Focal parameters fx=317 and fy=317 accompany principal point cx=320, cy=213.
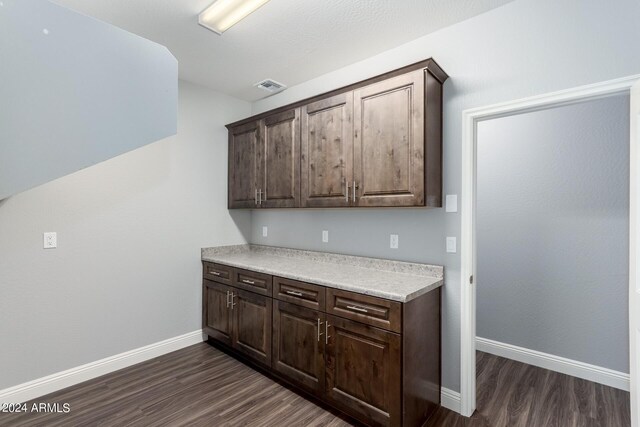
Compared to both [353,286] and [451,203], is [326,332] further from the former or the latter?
[451,203]

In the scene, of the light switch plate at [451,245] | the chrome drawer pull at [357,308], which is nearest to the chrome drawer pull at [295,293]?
the chrome drawer pull at [357,308]

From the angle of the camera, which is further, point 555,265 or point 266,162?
point 266,162

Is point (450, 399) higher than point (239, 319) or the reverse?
the reverse

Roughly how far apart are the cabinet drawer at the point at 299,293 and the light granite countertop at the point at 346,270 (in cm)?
5

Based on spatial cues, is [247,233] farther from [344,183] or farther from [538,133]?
[538,133]

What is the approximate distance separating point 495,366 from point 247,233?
291cm

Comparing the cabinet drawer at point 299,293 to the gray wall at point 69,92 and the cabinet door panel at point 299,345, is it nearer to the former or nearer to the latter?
the cabinet door panel at point 299,345

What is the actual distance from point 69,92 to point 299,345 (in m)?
2.13

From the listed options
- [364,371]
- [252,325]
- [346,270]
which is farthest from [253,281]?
[364,371]

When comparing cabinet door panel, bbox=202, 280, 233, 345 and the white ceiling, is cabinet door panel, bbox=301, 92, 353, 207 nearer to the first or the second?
the white ceiling

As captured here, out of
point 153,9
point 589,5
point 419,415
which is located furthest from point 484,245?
point 153,9

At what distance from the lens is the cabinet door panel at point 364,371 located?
6.13 ft

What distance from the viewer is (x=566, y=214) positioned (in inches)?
109

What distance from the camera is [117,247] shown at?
2.83 m
